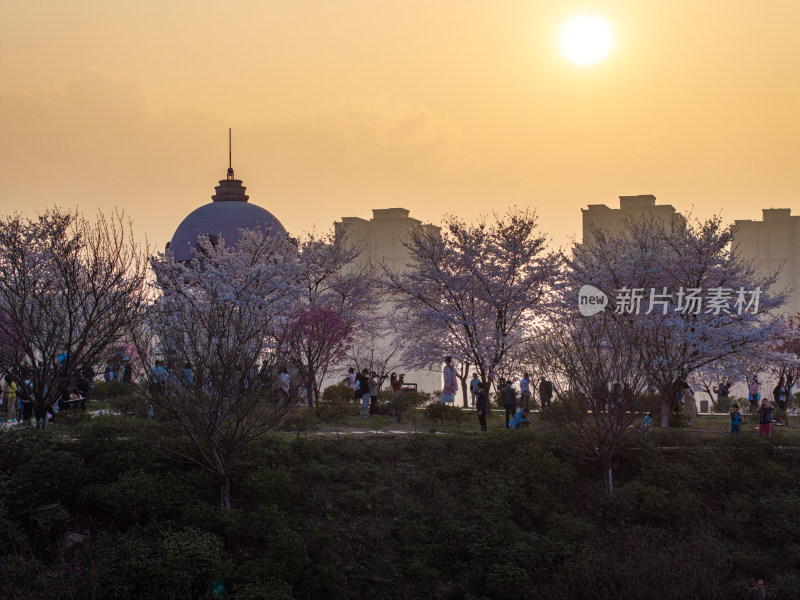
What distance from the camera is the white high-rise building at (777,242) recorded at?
260 feet

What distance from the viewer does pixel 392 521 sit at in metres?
22.2

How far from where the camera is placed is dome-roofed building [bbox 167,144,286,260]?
51.4 meters

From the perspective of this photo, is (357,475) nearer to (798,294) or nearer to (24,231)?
(24,231)

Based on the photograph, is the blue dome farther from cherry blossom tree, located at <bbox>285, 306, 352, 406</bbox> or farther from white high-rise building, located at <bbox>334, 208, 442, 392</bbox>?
white high-rise building, located at <bbox>334, 208, 442, 392</bbox>

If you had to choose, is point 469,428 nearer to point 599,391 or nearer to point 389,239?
point 599,391

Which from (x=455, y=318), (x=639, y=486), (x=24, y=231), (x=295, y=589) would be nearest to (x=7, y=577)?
(x=295, y=589)

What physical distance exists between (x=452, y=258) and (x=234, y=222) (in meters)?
17.4

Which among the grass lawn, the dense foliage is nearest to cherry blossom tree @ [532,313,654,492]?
the dense foliage

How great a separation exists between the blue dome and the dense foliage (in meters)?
27.3

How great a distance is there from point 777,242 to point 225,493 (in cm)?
6768

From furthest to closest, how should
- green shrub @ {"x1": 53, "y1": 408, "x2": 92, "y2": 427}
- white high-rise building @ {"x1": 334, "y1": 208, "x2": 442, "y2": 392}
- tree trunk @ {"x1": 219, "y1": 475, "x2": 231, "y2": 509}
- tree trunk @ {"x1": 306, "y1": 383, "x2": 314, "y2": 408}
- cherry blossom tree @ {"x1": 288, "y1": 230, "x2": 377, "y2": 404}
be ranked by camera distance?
white high-rise building @ {"x1": 334, "y1": 208, "x2": 442, "y2": 392} < cherry blossom tree @ {"x1": 288, "y1": 230, "x2": 377, "y2": 404} < tree trunk @ {"x1": 306, "y1": 383, "x2": 314, "y2": 408} < green shrub @ {"x1": 53, "y1": 408, "x2": 92, "y2": 427} < tree trunk @ {"x1": 219, "y1": 475, "x2": 231, "y2": 509}

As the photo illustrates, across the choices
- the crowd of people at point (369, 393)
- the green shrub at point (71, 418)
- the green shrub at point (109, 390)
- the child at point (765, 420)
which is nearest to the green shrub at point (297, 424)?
the crowd of people at point (369, 393)

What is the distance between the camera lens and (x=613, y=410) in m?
24.9

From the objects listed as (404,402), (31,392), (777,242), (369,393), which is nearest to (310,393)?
(369,393)
